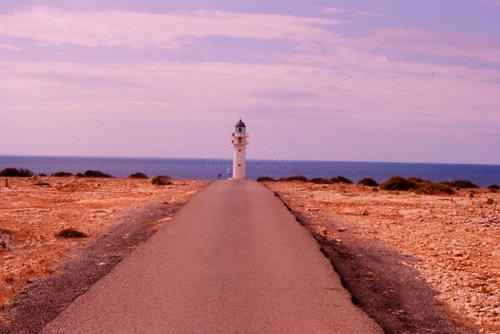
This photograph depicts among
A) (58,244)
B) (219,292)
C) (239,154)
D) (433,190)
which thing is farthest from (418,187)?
(219,292)

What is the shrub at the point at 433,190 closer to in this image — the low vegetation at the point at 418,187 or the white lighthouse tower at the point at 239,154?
the low vegetation at the point at 418,187

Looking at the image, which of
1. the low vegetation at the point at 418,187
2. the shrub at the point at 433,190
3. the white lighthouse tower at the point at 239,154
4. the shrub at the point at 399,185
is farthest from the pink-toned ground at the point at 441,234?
the white lighthouse tower at the point at 239,154

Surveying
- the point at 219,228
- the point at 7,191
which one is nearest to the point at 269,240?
the point at 219,228

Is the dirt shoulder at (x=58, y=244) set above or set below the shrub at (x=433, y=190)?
below

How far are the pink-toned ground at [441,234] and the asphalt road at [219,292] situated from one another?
82.0 inches

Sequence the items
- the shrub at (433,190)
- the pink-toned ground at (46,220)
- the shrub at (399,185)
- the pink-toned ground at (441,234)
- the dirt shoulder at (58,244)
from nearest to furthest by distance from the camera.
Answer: the dirt shoulder at (58,244), the pink-toned ground at (441,234), the pink-toned ground at (46,220), the shrub at (433,190), the shrub at (399,185)

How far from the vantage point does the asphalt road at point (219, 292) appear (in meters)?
9.44

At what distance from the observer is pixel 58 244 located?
18641 mm

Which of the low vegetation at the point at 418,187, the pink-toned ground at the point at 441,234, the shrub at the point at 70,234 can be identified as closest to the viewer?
the pink-toned ground at the point at 441,234

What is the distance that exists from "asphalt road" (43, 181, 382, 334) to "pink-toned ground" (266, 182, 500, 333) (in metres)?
2.08

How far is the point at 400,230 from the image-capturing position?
78.7 ft

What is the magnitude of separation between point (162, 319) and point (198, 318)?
0.47m

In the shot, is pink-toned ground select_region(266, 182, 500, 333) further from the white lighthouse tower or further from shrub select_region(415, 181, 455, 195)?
the white lighthouse tower

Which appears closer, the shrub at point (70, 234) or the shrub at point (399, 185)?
the shrub at point (70, 234)
